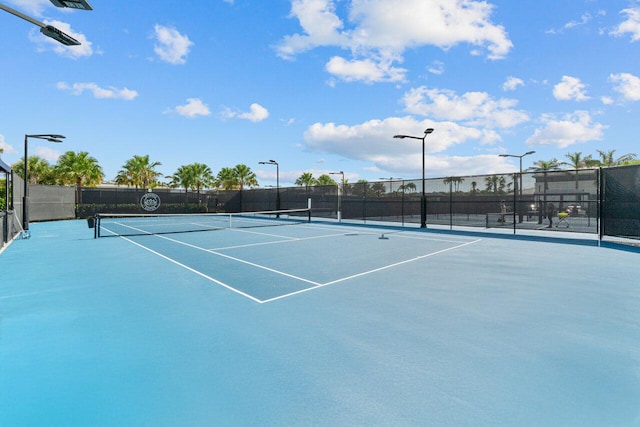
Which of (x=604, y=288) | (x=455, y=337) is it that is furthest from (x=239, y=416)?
(x=604, y=288)

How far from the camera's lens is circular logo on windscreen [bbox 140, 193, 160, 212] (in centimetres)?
3622

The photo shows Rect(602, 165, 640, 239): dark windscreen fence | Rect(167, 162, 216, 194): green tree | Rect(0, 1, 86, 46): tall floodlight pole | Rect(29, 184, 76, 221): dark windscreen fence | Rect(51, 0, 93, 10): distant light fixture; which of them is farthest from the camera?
Rect(167, 162, 216, 194): green tree

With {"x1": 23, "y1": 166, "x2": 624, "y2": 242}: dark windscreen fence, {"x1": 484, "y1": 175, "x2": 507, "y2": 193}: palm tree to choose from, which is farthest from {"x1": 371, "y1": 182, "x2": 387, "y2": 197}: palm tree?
{"x1": 484, "y1": 175, "x2": 507, "y2": 193}: palm tree

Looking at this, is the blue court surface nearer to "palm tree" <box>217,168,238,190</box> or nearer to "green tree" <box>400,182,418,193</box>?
"green tree" <box>400,182,418,193</box>

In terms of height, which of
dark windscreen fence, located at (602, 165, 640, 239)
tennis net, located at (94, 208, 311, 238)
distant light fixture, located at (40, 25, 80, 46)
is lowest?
tennis net, located at (94, 208, 311, 238)

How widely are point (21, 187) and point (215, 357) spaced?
70.4 feet

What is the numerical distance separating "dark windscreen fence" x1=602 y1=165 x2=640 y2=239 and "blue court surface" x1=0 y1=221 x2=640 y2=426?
6.45m

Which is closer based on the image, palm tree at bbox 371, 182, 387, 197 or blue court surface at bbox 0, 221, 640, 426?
blue court surface at bbox 0, 221, 640, 426

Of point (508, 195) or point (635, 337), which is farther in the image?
point (508, 195)

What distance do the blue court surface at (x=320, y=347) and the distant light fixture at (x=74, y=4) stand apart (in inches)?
196

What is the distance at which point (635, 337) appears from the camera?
4613 mm

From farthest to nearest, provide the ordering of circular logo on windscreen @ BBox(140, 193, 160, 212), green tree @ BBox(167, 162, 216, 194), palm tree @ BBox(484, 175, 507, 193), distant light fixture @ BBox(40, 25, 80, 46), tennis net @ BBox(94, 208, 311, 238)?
green tree @ BBox(167, 162, 216, 194)
circular logo on windscreen @ BBox(140, 193, 160, 212)
palm tree @ BBox(484, 175, 507, 193)
tennis net @ BBox(94, 208, 311, 238)
distant light fixture @ BBox(40, 25, 80, 46)

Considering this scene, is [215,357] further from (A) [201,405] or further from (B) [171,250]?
(B) [171,250]

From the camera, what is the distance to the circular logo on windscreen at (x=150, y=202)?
3622cm
